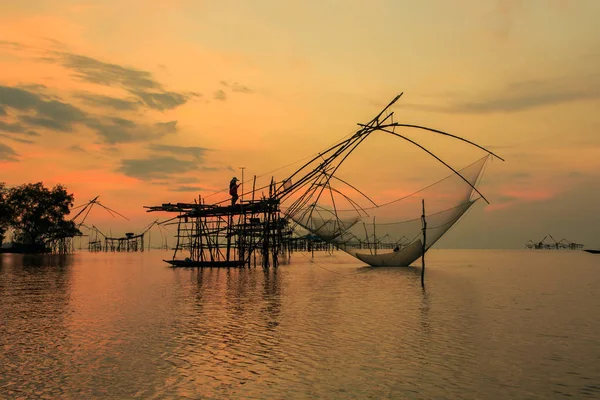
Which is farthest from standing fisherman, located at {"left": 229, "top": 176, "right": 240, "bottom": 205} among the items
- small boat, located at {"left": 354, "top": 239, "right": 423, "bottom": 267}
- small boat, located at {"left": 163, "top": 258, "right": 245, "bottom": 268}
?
small boat, located at {"left": 354, "top": 239, "right": 423, "bottom": 267}

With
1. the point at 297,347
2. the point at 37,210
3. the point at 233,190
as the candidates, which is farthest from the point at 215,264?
the point at 37,210

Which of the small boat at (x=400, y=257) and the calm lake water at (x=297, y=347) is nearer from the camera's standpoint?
the calm lake water at (x=297, y=347)

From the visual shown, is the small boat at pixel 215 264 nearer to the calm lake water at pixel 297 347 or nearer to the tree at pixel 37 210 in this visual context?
the calm lake water at pixel 297 347

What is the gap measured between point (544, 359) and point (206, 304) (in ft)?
27.6

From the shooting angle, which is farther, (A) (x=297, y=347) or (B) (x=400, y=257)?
(B) (x=400, y=257)

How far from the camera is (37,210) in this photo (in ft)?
185

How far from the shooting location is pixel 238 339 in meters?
9.12

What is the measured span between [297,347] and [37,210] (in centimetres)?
5507

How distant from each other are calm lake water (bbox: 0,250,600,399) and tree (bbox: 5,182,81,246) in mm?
44356

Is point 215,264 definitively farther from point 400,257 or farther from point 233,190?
point 400,257

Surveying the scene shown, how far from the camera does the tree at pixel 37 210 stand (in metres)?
55.3

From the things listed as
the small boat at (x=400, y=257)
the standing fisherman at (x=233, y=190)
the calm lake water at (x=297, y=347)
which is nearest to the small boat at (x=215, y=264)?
the standing fisherman at (x=233, y=190)

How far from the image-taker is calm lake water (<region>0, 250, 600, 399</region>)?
6410 mm

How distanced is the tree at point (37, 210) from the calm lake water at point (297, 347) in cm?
4436
